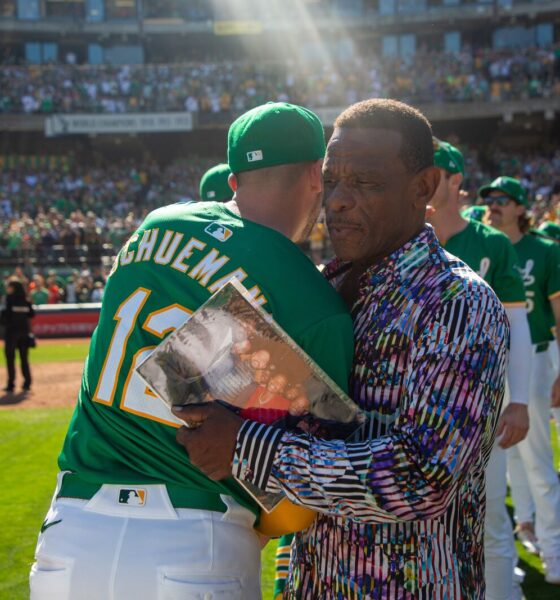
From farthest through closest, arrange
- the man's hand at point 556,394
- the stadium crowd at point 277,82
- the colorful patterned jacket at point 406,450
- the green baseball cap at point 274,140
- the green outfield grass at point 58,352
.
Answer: the stadium crowd at point 277,82, the green outfield grass at point 58,352, the man's hand at point 556,394, the green baseball cap at point 274,140, the colorful patterned jacket at point 406,450

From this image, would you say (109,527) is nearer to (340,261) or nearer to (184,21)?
(340,261)

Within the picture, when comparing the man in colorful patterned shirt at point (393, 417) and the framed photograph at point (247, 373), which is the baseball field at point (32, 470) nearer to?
the man in colorful patterned shirt at point (393, 417)

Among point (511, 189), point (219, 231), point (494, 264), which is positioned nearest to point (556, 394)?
point (511, 189)

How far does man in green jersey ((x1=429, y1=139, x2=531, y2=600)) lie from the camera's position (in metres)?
4.14

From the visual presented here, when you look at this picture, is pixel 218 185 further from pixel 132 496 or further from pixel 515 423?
pixel 132 496

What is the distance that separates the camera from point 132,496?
2076 millimetres

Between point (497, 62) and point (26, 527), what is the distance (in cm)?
3346

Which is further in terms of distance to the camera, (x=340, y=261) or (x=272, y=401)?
(x=340, y=261)

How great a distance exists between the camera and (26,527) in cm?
644

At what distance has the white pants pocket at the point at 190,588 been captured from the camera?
6.58ft

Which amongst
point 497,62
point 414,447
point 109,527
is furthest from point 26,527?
point 497,62

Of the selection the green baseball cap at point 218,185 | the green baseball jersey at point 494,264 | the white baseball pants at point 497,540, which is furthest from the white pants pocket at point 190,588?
the green baseball cap at point 218,185

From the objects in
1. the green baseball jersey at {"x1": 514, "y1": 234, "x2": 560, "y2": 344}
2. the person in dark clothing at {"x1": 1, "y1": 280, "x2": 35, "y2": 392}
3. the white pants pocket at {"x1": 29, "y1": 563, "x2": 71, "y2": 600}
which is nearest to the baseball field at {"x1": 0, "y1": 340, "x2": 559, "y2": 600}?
the person in dark clothing at {"x1": 1, "y1": 280, "x2": 35, "y2": 392}

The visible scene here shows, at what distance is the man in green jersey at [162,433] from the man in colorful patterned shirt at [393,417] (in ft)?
0.41
